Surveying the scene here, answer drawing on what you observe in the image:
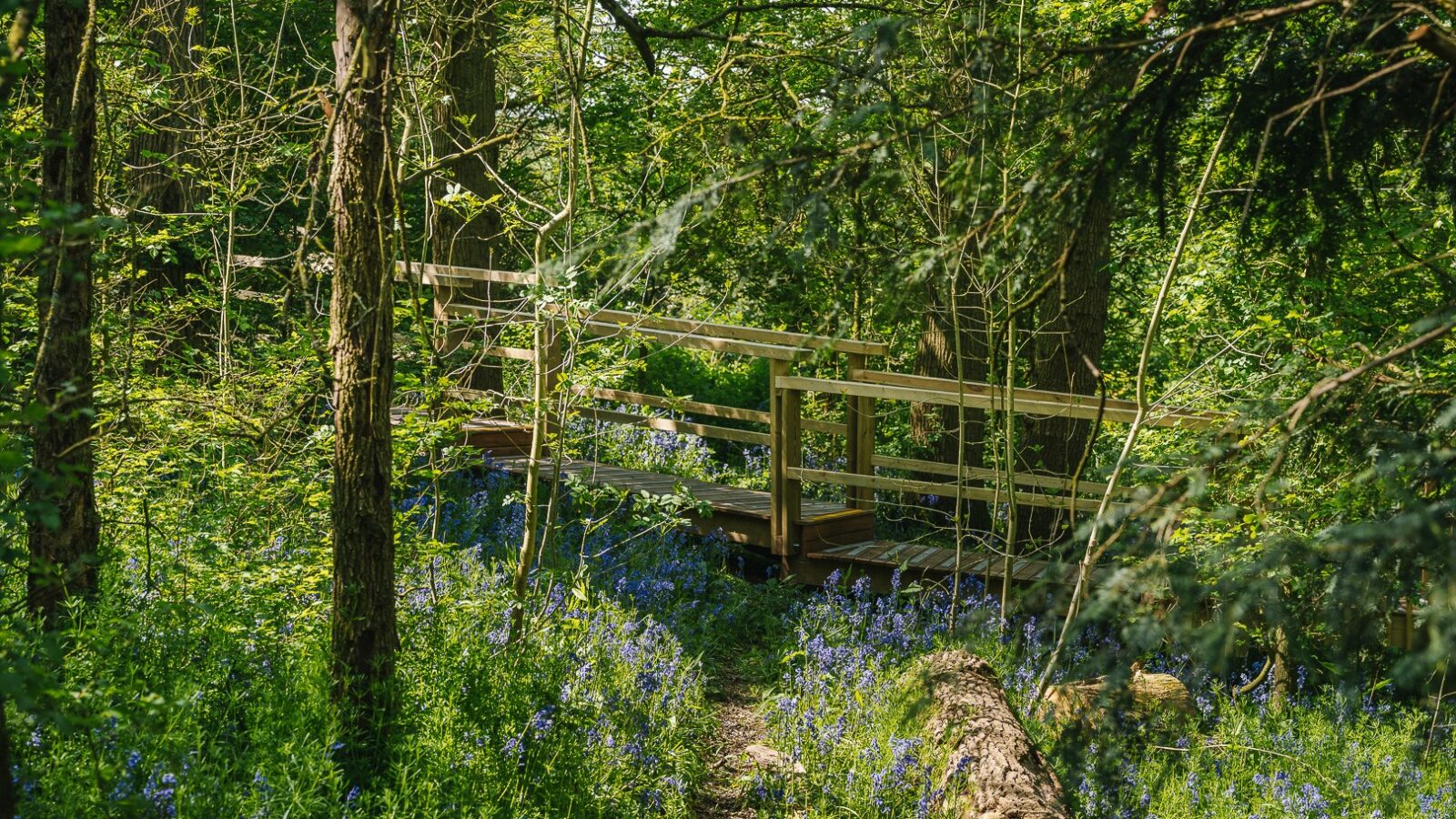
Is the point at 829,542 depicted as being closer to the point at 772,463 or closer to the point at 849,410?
the point at 772,463

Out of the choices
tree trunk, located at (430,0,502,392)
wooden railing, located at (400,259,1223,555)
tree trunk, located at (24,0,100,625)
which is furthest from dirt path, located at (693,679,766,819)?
tree trunk, located at (430,0,502,392)

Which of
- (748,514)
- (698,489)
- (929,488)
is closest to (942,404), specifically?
(929,488)

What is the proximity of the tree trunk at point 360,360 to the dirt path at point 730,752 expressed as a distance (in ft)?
5.54

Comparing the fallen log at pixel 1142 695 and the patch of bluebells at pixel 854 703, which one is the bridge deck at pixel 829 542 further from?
the fallen log at pixel 1142 695

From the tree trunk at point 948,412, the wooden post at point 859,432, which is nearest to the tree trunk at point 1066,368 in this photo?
the tree trunk at point 948,412

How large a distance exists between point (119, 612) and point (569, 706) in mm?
1666

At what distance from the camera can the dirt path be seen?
488 cm

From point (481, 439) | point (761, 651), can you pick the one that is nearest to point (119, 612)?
point (761, 651)

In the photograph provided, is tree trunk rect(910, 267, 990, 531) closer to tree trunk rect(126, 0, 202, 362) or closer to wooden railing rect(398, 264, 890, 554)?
wooden railing rect(398, 264, 890, 554)

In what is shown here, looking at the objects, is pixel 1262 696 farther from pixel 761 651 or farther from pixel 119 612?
pixel 119 612

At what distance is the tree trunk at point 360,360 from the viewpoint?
11.6 feet

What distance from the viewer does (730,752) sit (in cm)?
545

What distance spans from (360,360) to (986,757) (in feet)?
9.33

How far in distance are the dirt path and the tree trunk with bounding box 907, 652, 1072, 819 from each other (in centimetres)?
89
